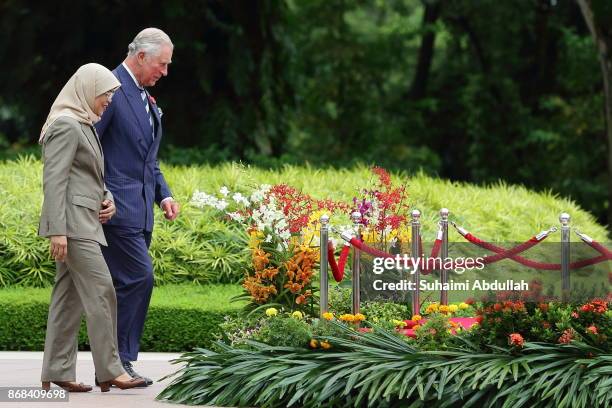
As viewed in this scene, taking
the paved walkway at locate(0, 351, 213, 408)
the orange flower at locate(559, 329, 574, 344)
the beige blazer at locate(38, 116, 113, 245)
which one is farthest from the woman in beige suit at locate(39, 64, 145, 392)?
the orange flower at locate(559, 329, 574, 344)

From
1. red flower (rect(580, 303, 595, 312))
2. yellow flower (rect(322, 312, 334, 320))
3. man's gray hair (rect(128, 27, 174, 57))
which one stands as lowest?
yellow flower (rect(322, 312, 334, 320))

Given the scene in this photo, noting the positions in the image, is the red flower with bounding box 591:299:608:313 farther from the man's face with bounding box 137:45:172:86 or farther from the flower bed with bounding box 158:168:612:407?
the man's face with bounding box 137:45:172:86

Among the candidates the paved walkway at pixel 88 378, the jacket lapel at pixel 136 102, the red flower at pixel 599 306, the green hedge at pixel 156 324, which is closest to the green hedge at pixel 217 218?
the green hedge at pixel 156 324

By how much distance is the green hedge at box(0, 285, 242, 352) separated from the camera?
1051 cm

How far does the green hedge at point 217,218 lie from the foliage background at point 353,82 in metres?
5.21

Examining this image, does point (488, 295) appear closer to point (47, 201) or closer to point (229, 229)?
point (47, 201)

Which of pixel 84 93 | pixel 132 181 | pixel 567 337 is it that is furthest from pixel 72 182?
pixel 567 337

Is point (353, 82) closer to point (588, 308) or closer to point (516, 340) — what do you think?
point (588, 308)

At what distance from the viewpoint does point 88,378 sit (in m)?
8.36

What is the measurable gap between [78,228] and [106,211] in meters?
0.30

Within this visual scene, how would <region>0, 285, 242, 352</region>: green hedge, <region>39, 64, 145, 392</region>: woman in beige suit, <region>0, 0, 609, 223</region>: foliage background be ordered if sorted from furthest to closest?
1. <region>0, 0, 609, 223</region>: foliage background
2. <region>0, 285, 242, 352</region>: green hedge
3. <region>39, 64, 145, 392</region>: woman in beige suit

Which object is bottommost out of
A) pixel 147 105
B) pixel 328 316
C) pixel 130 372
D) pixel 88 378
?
pixel 88 378

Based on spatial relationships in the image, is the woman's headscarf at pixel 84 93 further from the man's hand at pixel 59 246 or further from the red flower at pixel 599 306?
the red flower at pixel 599 306

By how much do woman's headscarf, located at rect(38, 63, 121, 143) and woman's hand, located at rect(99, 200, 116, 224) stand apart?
0.49 m
